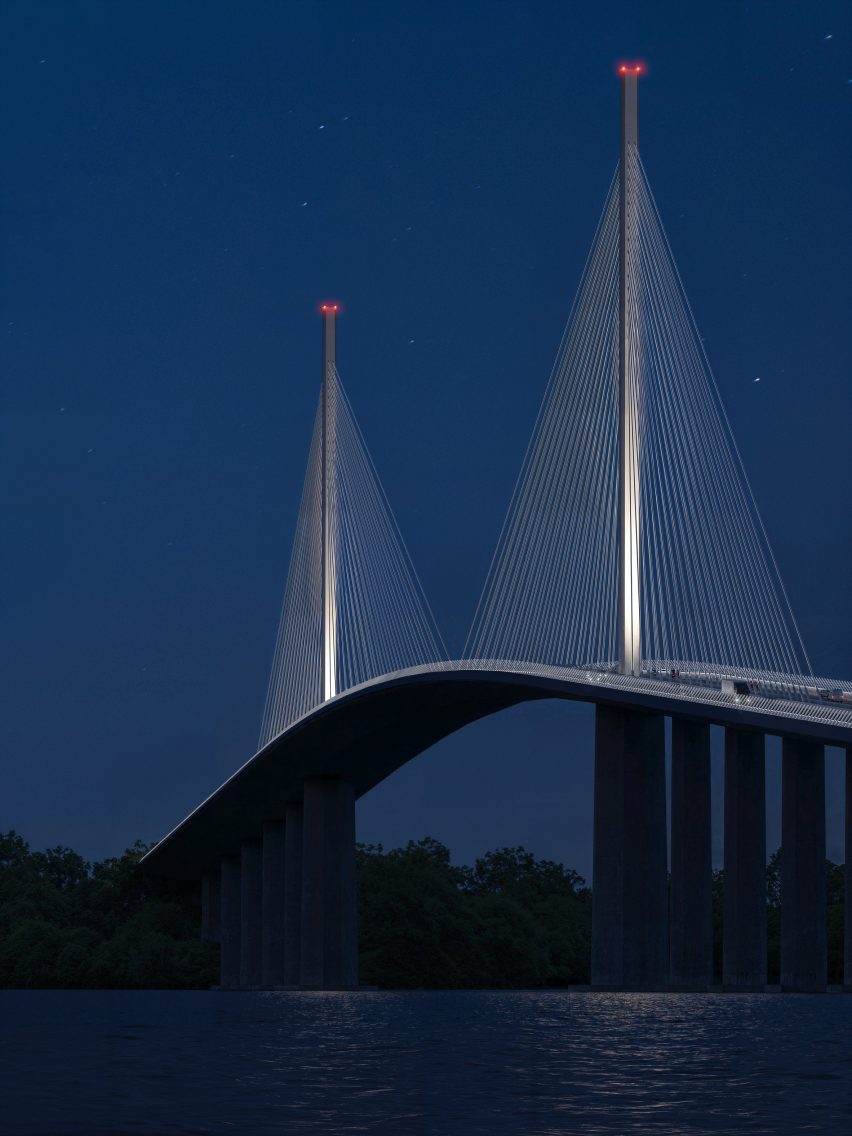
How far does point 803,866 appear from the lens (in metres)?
49.7

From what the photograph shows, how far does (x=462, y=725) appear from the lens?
70125 millimetres

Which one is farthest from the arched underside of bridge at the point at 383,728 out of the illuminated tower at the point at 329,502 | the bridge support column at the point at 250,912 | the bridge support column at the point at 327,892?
the illuminated tower at the point at 329,502

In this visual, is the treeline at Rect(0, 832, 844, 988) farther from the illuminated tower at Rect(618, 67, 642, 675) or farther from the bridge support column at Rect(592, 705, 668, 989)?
the illuminated tower at Rect(618, 67, 642, 675)

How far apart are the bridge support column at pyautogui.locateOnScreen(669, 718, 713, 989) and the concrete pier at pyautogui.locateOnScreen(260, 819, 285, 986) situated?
1446 inches

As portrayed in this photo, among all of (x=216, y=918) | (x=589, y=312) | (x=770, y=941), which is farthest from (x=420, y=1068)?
(x=216, y=918)

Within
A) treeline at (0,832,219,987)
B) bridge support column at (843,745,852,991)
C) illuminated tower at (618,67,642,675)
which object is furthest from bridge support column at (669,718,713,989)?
treeline at (0,832,219,987)

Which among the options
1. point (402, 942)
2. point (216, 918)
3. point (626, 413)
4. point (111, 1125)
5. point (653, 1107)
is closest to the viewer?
point (111, 1125)

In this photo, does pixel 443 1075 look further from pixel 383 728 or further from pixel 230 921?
pixel 230 921

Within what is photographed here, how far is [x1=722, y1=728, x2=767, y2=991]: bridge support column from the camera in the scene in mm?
49625

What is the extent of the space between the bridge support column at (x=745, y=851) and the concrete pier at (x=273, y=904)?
37285mm

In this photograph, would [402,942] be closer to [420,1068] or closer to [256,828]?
[256,828]

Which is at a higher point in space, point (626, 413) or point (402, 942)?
point (626, 413)

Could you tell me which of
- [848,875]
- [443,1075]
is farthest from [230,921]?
[443,1075]

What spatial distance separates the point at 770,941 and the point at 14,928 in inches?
1763
